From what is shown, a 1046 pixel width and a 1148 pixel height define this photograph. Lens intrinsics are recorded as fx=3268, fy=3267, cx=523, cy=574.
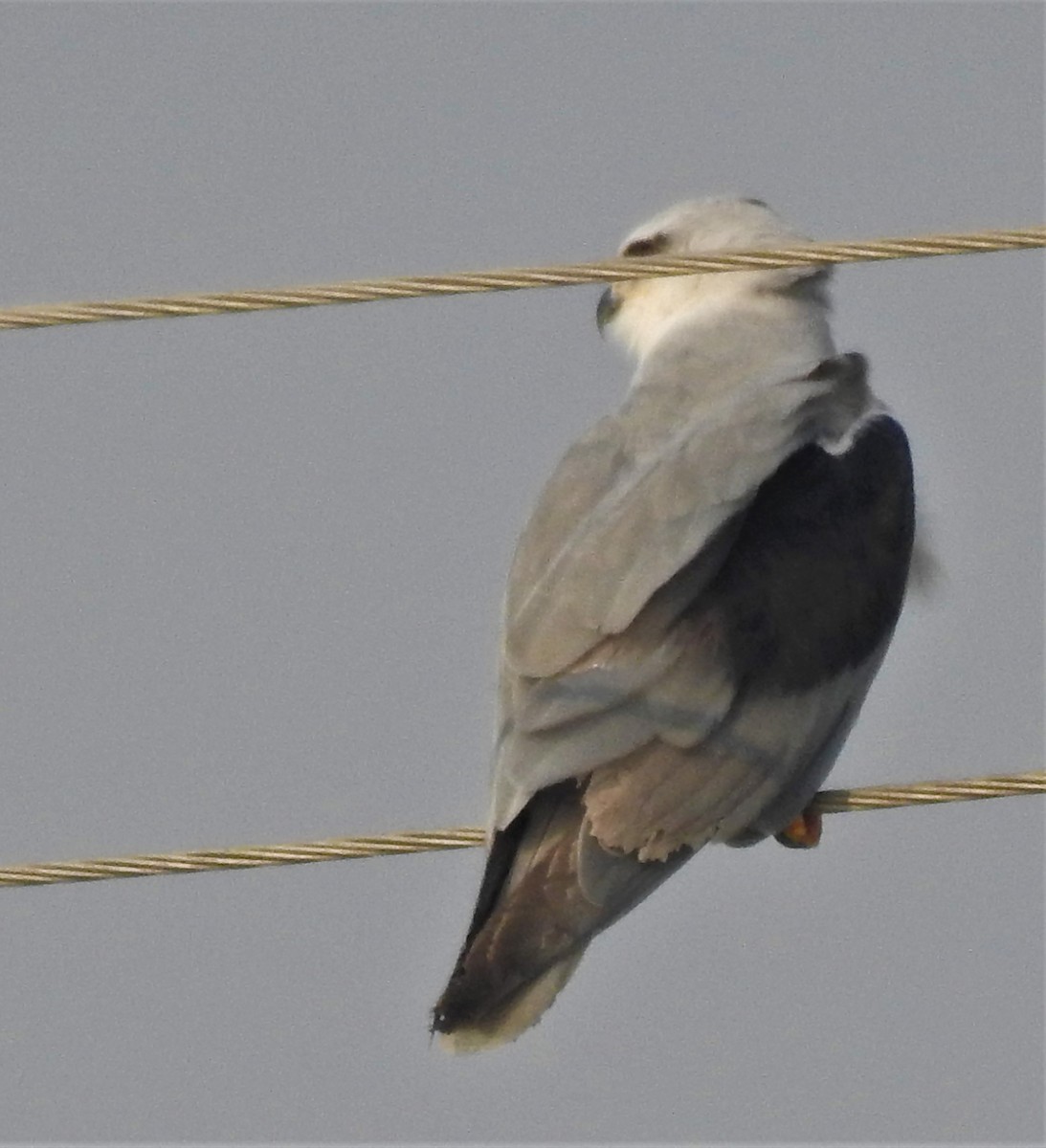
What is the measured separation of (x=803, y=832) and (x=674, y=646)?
70cm

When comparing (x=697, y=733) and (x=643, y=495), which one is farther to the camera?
(x=643, y=495)

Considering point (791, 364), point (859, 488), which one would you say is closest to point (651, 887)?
point (859, 488)

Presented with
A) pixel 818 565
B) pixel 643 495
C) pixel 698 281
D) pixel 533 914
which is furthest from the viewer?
pixel 698 281

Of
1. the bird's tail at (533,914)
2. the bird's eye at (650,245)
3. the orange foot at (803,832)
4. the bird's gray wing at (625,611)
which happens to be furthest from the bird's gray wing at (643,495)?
the bird's eye at (650,245)

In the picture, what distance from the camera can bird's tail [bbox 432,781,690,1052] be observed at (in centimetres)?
647

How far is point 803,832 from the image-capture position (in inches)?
287

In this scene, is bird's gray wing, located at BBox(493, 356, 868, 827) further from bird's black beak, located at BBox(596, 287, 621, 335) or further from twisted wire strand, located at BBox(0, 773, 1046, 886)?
bird's black beak, located at BBox(596, 287, 621, 335)

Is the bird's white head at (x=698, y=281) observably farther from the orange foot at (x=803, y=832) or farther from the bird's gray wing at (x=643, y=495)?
the orange foot at (x=803, y=832)

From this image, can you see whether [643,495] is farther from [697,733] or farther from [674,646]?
[697,733]

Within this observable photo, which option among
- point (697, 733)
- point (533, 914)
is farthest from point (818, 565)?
point (533, 914)

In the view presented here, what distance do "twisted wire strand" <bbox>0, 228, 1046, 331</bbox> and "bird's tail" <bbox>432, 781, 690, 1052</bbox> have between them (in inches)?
47.7

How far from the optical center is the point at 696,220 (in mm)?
9047

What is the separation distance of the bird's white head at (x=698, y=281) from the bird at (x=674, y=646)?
0.71m

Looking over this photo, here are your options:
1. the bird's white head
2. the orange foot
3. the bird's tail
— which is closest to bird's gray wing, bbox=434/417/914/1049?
the bird's tail
